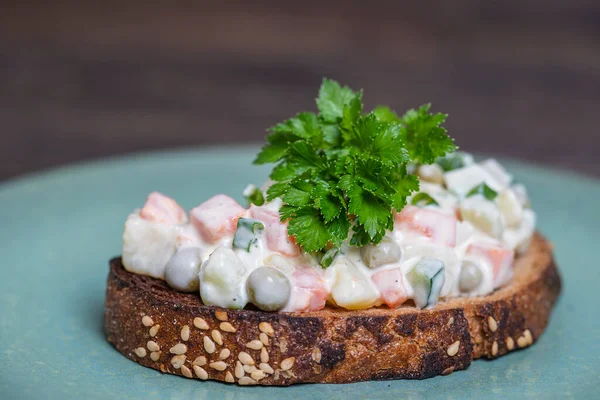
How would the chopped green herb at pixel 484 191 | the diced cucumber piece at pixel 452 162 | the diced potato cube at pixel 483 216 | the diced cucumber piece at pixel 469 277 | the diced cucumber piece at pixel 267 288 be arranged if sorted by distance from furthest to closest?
the diced cucumber piece at pixel 452 162 < the chopped green herb at pixel 484 191 < the diced potato cube at pixel 483 216 < the diced cucumber piece at pixel 469 277 < the diced cucumber piece at pixel 267 288

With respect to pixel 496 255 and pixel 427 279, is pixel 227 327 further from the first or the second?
pixel 496 255

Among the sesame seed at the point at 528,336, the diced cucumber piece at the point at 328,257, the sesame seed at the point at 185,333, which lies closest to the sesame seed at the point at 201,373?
the sesame seed at the point at 185,333

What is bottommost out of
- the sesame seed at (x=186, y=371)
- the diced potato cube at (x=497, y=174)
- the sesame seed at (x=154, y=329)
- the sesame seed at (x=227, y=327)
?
the sesame seed at (x=186, y=371)

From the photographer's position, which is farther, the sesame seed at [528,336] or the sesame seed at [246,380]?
the sesame seed at [528,336]

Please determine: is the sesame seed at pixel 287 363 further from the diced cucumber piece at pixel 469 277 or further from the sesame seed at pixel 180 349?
the diced cucumber piece at pixel 469 277

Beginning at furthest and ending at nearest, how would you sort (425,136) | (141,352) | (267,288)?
(425,136), (141,352), (267,288)

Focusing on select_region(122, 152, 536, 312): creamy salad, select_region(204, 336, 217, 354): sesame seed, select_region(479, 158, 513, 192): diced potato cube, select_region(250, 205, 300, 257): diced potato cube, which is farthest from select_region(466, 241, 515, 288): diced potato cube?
select_region(204, 336, 217, 354): sesame seed

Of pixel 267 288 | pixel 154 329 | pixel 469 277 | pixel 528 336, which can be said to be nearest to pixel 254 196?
pixel 267 288
